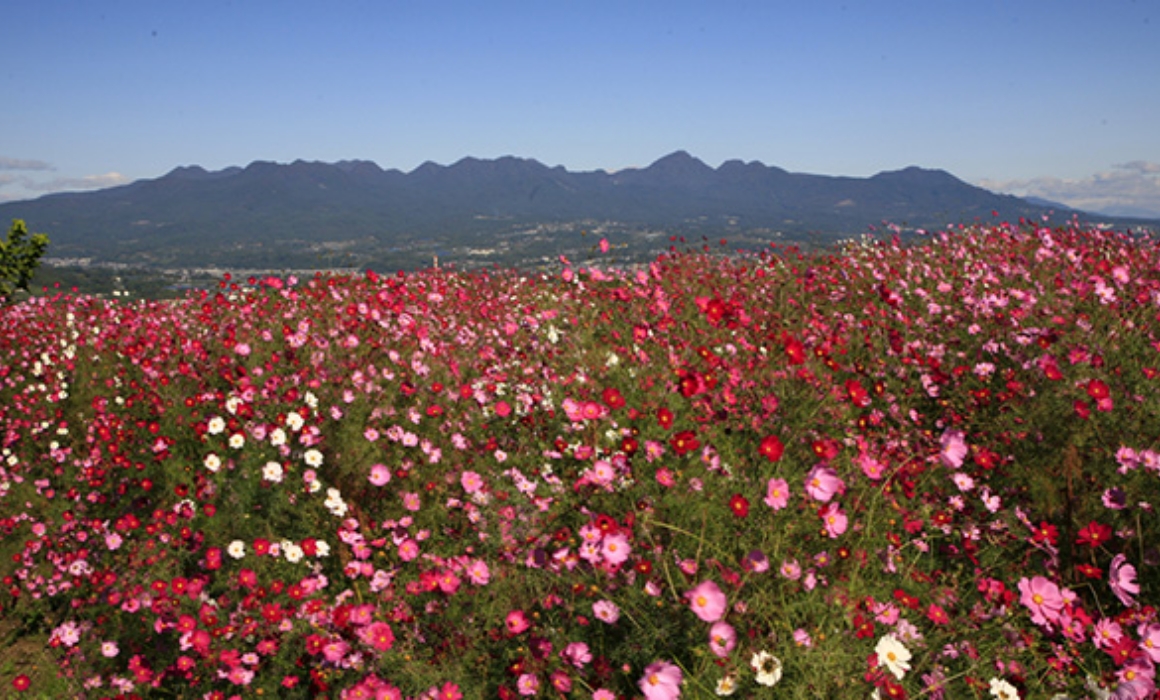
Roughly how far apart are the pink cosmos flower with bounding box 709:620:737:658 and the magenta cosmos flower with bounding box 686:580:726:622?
0.03m

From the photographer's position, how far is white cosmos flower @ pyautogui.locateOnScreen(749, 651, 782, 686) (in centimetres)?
Result: 198

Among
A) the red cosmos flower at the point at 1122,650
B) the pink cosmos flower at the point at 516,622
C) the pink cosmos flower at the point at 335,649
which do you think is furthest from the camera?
the pink cosmos flower at the point at 335,649

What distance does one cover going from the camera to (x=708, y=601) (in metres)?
2.12

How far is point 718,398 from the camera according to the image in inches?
156

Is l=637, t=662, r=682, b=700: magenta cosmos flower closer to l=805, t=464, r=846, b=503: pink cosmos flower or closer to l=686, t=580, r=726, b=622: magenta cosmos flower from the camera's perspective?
l=686, t=580, r=726, b=622: magenta cosmos flower

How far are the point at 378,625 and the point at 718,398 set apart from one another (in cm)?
221

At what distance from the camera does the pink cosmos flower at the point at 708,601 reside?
2.08 m

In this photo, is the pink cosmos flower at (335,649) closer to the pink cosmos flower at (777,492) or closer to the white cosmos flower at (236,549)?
the white cosmos flower at (236,549)

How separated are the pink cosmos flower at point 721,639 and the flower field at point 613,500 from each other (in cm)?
1

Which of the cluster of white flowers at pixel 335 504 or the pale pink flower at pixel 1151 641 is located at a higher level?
the pale pink flower at pixel 1151 641

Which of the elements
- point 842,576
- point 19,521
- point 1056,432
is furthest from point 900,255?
point 19,521

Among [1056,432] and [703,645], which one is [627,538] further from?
[1056,432]

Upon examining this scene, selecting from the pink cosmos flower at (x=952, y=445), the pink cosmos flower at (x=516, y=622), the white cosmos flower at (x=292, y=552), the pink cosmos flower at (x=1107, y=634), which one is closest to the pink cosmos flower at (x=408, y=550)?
the white cosmos flower at (x=292, y=552)

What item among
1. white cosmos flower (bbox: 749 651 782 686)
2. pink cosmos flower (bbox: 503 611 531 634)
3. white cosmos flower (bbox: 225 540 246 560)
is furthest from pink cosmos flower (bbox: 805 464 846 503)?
white cosmos flower (bbox: 225 540 246 560)
